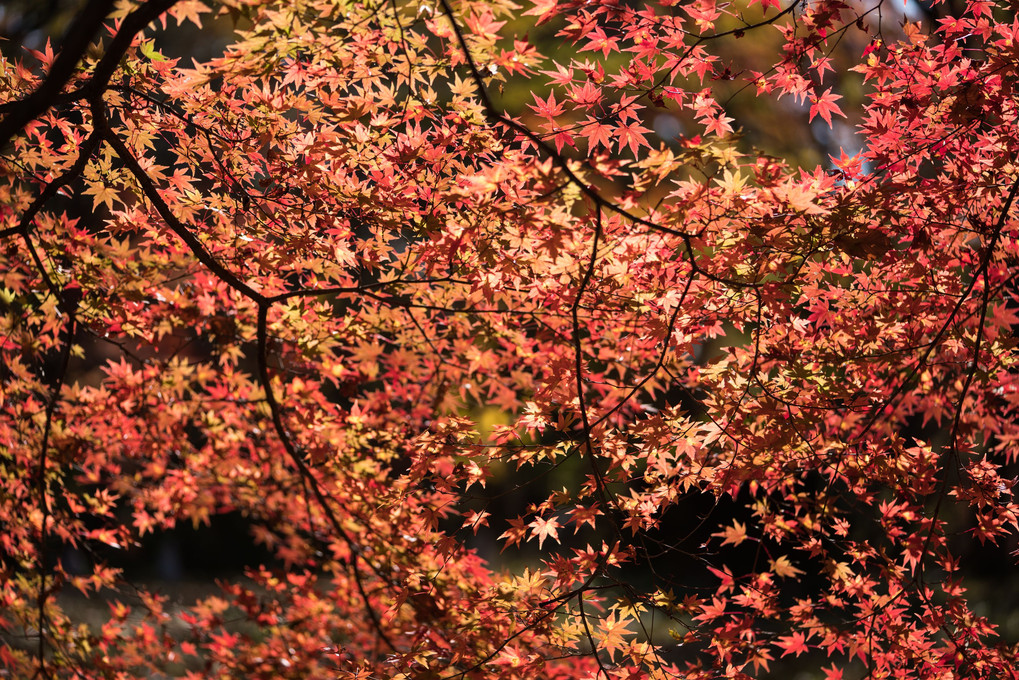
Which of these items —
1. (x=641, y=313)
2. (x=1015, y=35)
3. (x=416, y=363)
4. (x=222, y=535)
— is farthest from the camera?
(x=222, y=535)

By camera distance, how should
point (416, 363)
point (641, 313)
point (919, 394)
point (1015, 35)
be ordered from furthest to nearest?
1. point (416, 363)
2. point (919, 394)
3. point (641, 313)
4. point (1015, 35)

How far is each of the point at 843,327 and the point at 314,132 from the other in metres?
1.91

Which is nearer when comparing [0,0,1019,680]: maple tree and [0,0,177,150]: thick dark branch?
[0,0,177,150]: thick dark branch

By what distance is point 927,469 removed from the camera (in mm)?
2613

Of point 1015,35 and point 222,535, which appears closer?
point 1015,35

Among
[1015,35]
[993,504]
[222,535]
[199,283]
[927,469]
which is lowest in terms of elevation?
[993,504]

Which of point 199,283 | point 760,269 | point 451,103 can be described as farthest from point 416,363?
point 760,269

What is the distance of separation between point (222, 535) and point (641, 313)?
815cm

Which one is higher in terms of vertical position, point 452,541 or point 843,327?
point 843,327

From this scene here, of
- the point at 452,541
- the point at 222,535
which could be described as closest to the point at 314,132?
the point at 452,541

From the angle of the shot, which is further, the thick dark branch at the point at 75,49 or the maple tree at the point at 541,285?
the maple tree at the point at 541,285

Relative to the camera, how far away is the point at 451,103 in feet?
7.45

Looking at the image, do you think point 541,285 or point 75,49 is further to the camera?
point 541,285

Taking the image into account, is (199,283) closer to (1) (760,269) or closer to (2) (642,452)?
(2) (642,452)
